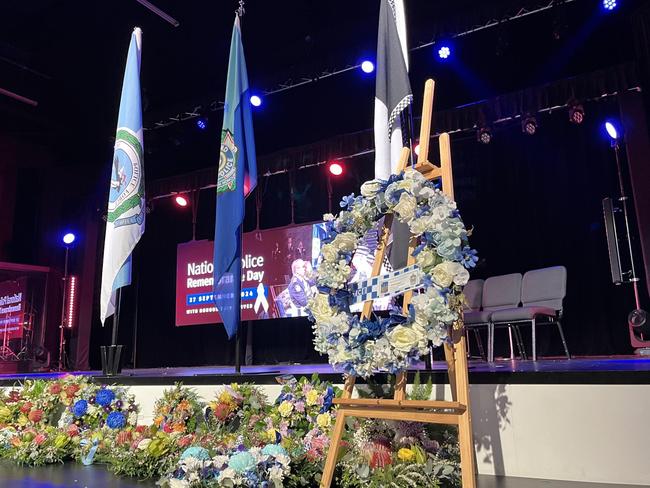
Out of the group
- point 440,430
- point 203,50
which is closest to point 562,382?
point 440,430

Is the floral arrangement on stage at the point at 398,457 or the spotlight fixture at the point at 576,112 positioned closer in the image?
the floral arrangement on stage at the point at 398,457

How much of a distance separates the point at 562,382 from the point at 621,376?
0.21m

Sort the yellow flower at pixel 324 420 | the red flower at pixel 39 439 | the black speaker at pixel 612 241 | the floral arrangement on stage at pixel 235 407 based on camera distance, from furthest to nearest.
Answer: the black speaker at pixel 612 241
the red flower at pixel 39 439
the floral arrangement on stage at pixel 235 407
the yellow flower at pixel 324 420

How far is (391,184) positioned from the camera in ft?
6.77

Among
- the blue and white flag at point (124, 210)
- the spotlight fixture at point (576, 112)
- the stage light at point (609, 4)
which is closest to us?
the blue and white flag at point (124, 210)

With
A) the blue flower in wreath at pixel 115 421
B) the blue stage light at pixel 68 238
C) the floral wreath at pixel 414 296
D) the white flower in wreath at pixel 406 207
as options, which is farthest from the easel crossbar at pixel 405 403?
the blue stage light at pixel 68 238

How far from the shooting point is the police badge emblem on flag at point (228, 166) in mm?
3430

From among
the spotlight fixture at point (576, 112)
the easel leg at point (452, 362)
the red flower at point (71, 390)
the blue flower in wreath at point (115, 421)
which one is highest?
the spotlight fixture at point (576, 112)

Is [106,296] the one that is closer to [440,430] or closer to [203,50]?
[440,430]

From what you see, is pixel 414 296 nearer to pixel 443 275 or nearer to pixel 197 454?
pixel 443 275

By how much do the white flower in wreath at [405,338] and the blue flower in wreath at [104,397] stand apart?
2.11m

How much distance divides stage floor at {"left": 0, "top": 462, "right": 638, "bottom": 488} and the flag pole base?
0.86 m

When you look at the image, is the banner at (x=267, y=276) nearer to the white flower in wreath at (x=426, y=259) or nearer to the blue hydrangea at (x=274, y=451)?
the blue hydrangea at (x=274, y=451)

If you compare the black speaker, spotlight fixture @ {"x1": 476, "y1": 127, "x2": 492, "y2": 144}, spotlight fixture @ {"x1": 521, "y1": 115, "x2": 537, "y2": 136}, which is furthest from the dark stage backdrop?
the black speaker
